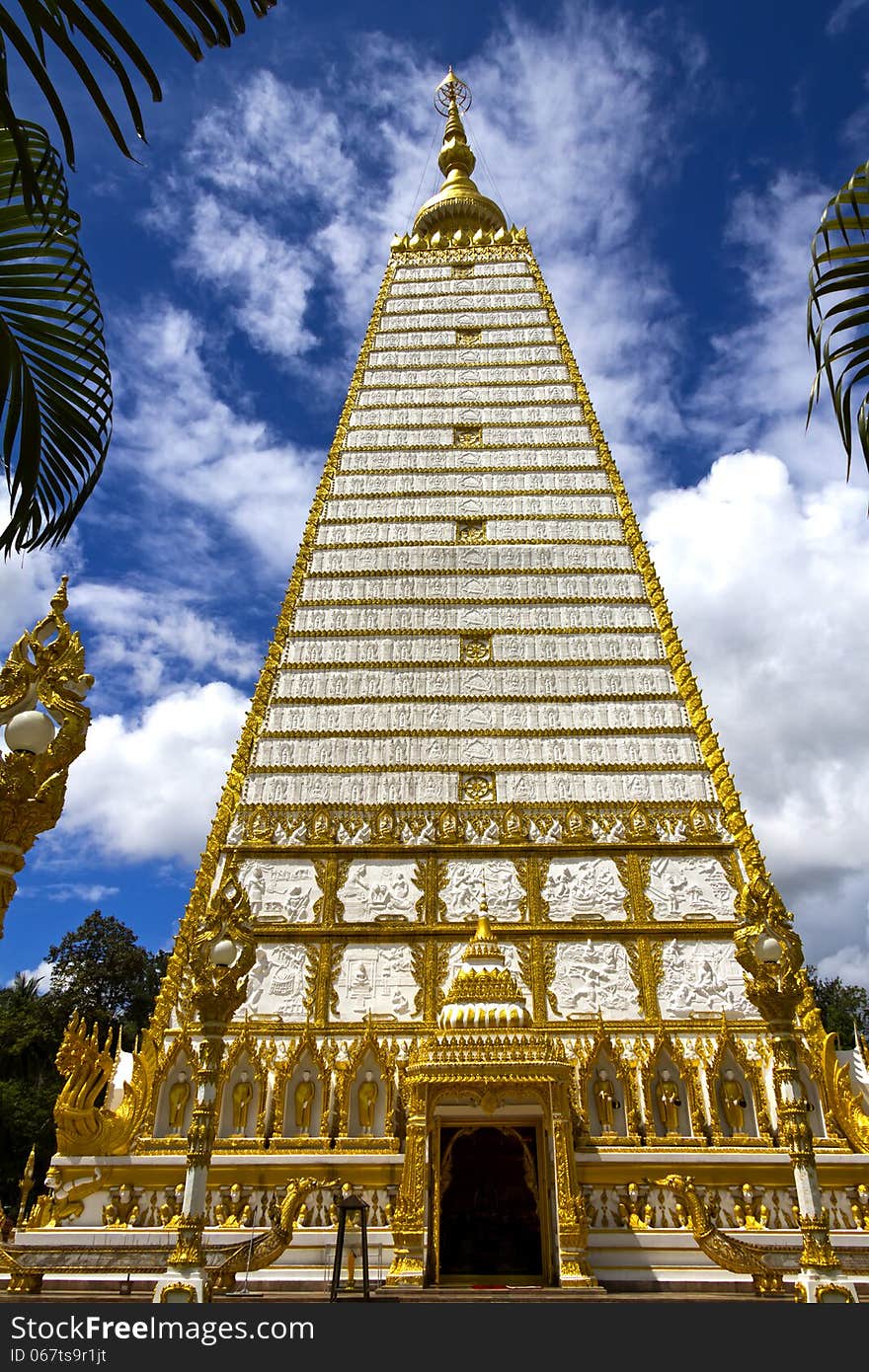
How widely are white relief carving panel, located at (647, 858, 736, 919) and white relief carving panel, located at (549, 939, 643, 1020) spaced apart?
1.11 metres

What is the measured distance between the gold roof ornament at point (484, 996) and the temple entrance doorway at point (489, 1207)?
126cm

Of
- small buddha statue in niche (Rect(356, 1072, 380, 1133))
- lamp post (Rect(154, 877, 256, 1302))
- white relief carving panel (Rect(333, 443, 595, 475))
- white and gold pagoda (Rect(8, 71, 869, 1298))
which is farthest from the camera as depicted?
white relief carving panel (Rect(333, 443, 595, 475))

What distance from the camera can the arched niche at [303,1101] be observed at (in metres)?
12.7

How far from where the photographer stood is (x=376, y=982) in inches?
587

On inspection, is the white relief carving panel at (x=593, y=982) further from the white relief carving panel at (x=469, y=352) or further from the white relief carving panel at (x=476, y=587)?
the white relief carving panel at (x=469, y=352)

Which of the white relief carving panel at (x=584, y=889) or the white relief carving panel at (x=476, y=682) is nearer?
the white relief carving panel at (x=584, y=889)

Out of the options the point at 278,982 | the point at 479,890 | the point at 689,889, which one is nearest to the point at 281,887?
the point at 278,982

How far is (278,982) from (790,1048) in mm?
8605

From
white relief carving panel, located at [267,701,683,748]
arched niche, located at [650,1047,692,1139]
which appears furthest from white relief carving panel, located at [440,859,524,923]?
arched niche, located at [650,1047,692,1139]

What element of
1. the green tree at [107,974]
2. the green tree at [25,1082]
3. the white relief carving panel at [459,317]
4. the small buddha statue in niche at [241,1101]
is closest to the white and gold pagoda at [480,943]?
the small buddha statue in niche at [241,1101]

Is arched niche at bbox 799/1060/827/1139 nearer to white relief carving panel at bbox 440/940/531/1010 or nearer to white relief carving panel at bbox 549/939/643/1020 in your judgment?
white relief carving panel at bbox 549/939/643/1020

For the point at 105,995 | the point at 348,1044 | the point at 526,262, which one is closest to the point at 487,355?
the point at 526,262

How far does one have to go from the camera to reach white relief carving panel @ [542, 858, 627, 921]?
51.0ft

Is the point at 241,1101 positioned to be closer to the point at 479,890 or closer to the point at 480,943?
the point at 480,943
